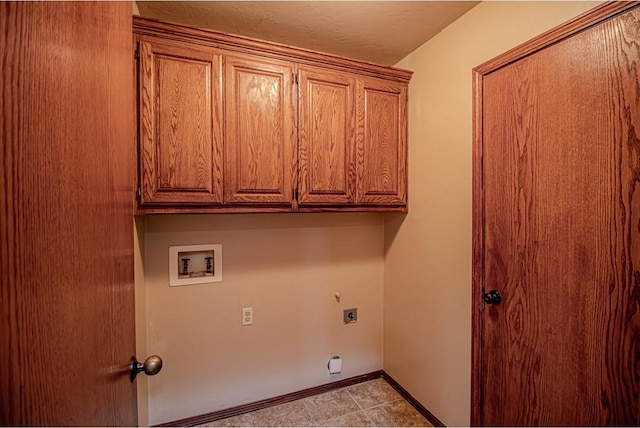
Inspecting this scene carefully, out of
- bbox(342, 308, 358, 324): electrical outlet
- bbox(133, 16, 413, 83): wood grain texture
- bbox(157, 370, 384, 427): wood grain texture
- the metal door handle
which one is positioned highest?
bbox(133, 16, 413, 83): wood grain texture

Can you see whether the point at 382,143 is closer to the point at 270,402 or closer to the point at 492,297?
the point at 492,297

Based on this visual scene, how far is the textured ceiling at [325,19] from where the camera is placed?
1.43 metres

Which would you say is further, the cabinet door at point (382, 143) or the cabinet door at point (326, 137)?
the cabinet door at point (382, 143)

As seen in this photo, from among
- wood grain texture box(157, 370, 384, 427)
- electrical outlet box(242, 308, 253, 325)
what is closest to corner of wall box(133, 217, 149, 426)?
wood grain texture box(157, 370, 384, 427)

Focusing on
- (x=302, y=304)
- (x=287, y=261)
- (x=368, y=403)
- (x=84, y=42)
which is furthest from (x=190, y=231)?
(x=368, y=403)

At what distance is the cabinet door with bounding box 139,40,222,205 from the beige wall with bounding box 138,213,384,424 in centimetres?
40

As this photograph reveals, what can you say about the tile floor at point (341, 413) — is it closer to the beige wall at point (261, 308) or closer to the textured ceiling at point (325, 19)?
the beige wall at point (261, 308)

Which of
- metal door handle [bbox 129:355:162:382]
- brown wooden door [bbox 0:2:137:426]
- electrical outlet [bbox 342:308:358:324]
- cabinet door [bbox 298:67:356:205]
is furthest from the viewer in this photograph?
electrical outlet [bbox 342:308:358:324]

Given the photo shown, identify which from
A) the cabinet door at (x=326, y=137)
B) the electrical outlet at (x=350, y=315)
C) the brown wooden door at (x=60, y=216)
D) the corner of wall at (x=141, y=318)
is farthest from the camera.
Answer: the electrical outlet at (x=350, y=315)

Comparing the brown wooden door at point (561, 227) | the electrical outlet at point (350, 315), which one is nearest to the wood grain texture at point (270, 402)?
the electrical outlet at point (350, 315)

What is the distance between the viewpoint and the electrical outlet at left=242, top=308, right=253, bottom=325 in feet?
6.18

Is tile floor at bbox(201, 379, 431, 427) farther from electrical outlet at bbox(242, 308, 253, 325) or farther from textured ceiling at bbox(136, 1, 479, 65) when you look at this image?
textured ceiling at bbox(136, 1, 479, 65)

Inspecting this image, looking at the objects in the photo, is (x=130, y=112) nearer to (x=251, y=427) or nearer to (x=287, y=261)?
(x=287, y=261)

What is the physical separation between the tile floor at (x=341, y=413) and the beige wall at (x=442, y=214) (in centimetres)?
15
